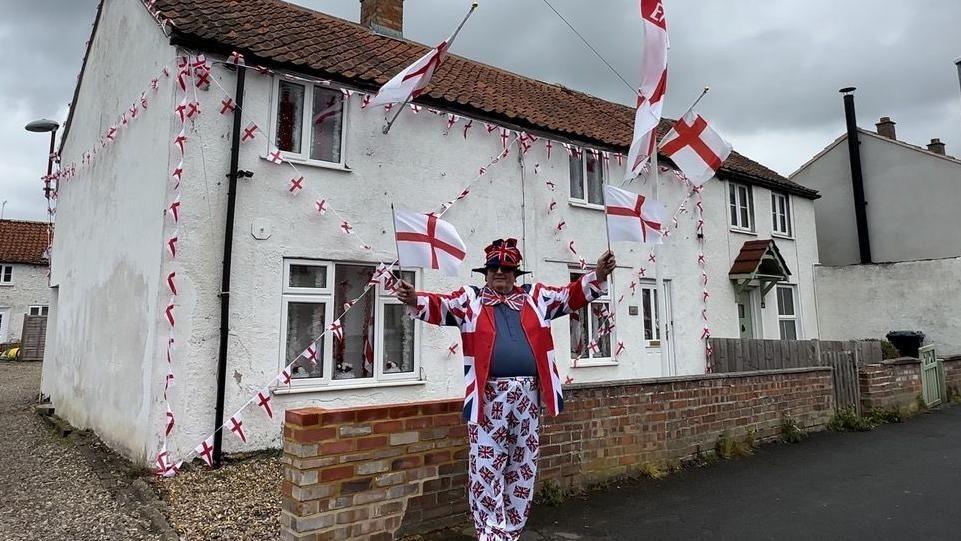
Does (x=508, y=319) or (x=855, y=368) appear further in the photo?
(x=855, y=368)

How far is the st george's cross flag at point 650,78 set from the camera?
5.79 m

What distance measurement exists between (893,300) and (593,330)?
388 inches

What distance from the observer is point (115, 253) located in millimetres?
8031

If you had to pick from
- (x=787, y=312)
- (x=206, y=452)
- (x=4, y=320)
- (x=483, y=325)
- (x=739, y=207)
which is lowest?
(x=206, y=452)

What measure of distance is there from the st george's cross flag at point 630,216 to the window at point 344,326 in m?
4.10

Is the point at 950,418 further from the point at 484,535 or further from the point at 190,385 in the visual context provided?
the point at 190,385

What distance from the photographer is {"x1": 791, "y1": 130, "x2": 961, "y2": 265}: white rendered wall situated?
16.8m

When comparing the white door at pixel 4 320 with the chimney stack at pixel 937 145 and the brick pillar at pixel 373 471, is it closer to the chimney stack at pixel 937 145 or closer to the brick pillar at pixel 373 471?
the brick pillar at pixel 373 471

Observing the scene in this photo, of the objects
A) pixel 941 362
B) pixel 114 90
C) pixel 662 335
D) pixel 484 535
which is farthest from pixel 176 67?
pixel 941 362

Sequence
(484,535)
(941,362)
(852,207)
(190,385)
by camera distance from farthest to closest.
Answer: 1. (852,207)
2. (941,362)
3. (190,385)
4. (484,535)

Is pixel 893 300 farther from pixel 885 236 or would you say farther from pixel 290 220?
pixel 290 220

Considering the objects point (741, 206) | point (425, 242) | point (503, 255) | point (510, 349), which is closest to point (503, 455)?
point (510, 349)

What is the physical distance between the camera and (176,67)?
696cm

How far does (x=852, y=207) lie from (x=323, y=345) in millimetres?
17967
